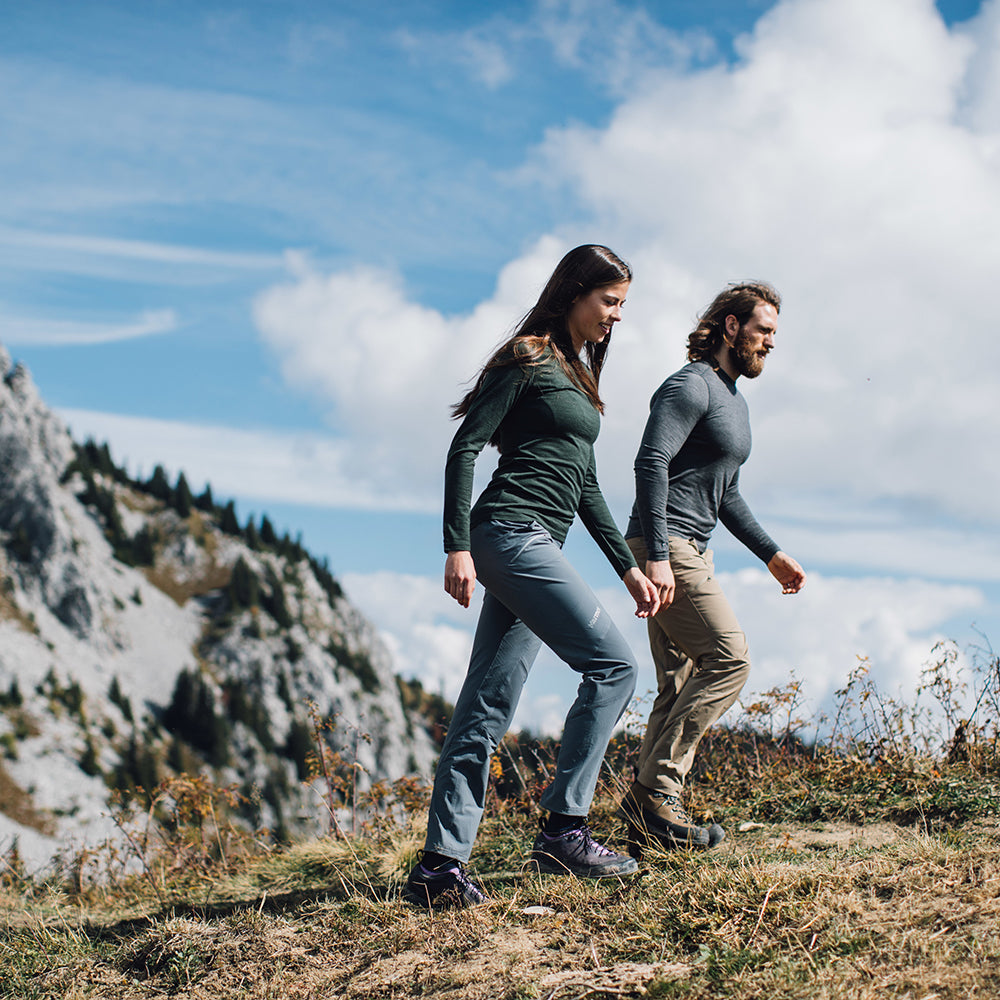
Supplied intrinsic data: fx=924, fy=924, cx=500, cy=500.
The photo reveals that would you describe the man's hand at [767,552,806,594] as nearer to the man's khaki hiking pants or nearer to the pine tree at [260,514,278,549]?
the man's khaki hiking pants

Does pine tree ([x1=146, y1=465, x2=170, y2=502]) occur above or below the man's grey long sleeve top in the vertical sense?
above

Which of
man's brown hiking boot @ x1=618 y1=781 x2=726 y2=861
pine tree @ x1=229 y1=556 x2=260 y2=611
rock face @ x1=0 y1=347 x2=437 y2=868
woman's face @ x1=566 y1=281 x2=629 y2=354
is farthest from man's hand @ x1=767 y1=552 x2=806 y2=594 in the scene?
pine tree @ x1=229 y1=556 x2=260 y2=611

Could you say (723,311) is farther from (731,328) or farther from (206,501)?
(206,501)

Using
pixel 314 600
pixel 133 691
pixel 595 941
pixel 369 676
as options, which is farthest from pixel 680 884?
pixel 314 600

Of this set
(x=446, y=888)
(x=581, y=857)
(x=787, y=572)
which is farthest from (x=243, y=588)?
(x=581, y=857)

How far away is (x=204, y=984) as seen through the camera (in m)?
3.99

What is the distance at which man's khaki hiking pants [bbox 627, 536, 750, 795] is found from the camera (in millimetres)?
4621

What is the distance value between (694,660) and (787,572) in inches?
Answer: 35.9

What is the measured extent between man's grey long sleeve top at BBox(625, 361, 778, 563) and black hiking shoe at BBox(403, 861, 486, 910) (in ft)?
5.71

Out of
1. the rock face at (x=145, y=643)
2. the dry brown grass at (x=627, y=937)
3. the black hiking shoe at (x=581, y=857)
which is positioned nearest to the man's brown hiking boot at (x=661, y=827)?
the dry brown grass at (x=627, y=937)

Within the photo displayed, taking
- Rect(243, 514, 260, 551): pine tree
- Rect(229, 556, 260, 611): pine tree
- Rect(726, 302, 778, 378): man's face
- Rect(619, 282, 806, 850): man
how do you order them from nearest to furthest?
1. Rect(619, 282, 806, 850): man
2. Rect(726, 302, 778, 378): man's face
3. Rect(229, 556, 260, 611): pine tree
4. Rect(243, 514, 260, 551): pine tree

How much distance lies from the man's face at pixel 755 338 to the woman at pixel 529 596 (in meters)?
0.98

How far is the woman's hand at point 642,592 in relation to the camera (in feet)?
14.1

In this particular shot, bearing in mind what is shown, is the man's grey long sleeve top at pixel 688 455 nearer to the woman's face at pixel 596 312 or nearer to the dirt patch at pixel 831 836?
the woman's face at pixel 596 312
